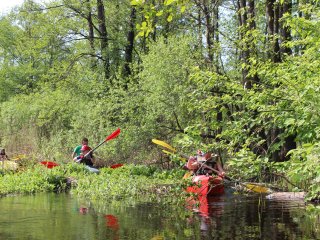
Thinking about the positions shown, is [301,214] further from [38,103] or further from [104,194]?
[38,103]

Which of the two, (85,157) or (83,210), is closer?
(83,210)

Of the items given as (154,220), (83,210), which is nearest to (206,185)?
(154,220)

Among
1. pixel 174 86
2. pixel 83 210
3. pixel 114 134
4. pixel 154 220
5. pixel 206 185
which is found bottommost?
pixel 154 220

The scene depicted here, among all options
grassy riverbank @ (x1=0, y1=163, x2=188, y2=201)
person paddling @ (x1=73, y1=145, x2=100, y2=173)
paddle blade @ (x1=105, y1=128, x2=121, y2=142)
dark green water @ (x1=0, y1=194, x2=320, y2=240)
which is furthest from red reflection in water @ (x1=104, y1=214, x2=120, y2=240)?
paddle blade @ (x1=105, y1=128, x2=121, y2=142)

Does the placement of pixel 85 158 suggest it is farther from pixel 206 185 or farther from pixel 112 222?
pixel 112 222

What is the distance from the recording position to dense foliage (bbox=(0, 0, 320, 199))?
328 inches

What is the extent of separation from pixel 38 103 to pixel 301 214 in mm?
15589

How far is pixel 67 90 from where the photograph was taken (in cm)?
2031

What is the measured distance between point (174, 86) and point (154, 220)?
25.7 feet

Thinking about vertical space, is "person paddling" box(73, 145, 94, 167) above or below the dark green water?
above

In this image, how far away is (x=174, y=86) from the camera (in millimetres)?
15125

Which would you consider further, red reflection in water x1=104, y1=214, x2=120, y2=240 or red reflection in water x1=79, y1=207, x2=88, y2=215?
red reflection in water x1=79, y1=207, x2=88, y2=215

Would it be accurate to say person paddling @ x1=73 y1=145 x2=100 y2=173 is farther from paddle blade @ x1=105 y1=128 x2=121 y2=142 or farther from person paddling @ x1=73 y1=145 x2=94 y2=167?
paddle blade @ x1=105 y1=128 x2=121 y2=142

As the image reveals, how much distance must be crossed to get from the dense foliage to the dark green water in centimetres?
84
